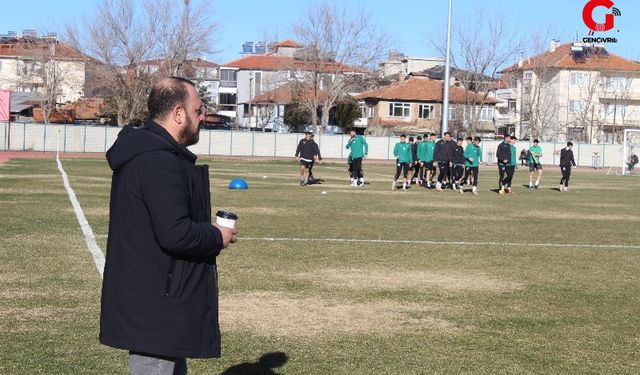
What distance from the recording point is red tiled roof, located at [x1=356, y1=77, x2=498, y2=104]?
331ft

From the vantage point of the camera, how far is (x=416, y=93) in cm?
10262

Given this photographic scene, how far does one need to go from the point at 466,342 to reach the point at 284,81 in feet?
291

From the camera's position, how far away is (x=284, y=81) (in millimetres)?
96750

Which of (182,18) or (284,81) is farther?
(284,81)

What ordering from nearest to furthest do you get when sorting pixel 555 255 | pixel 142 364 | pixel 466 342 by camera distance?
pixel 142 364 < pixel 466 342 < pixel 555 255

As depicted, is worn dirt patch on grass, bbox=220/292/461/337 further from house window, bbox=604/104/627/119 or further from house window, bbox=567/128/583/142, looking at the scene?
house window, bbox=567/128/583/142

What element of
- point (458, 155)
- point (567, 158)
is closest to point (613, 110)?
point (567, 158)

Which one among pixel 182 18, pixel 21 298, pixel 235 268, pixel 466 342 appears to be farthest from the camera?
pixel 182 18

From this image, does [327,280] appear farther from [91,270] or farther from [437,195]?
[437,195]

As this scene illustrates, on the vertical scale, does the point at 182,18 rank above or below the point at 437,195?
above

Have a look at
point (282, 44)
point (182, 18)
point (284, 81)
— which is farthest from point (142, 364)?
point (282, 44)

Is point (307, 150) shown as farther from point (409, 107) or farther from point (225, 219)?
point (409, 107)

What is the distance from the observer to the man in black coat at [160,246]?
184 inches

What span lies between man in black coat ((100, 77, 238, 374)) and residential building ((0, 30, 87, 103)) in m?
79.2
